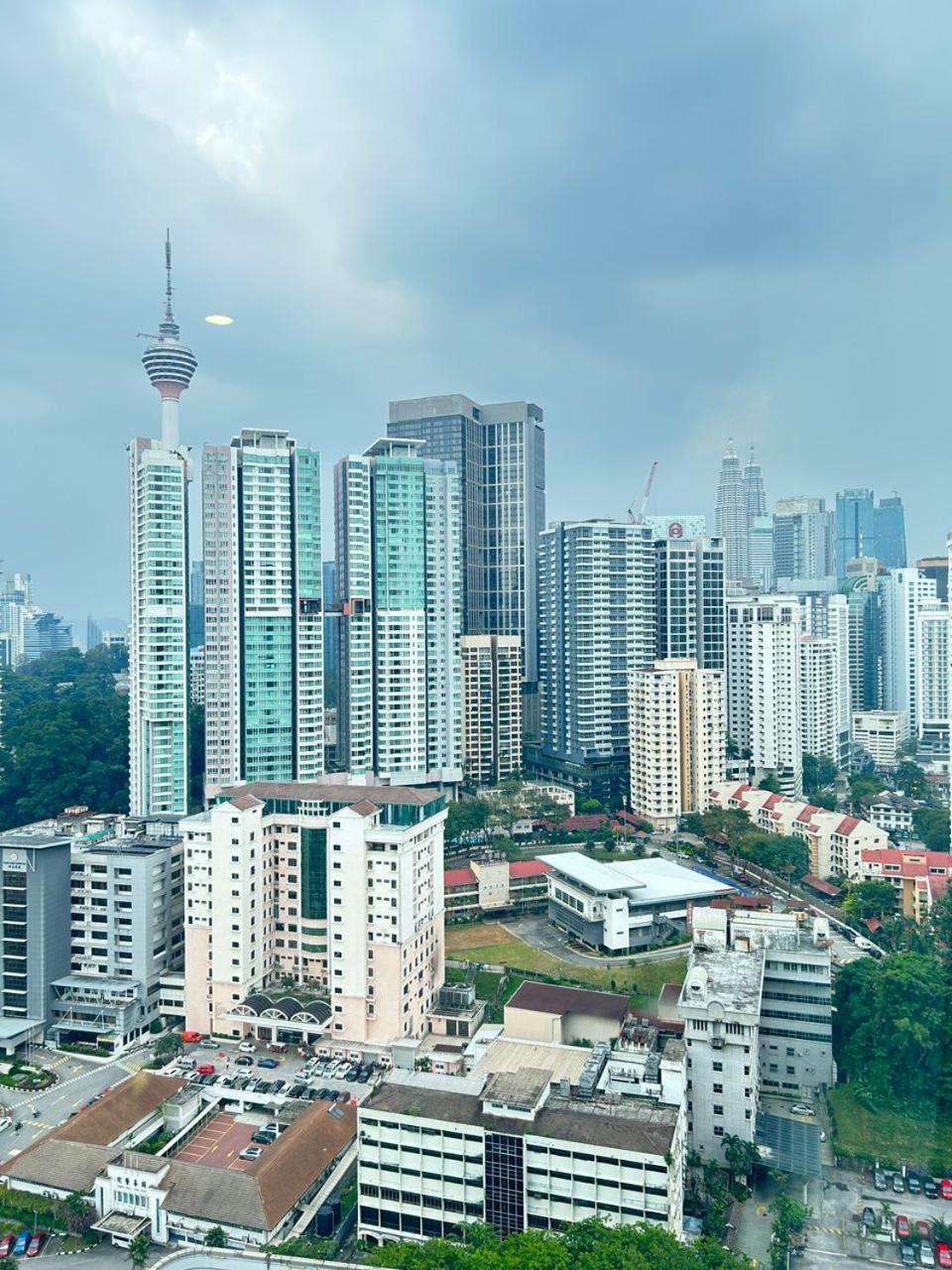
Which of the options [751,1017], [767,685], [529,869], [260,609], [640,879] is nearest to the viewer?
[751,1017]

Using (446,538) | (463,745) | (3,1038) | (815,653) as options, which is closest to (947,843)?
(815,653)

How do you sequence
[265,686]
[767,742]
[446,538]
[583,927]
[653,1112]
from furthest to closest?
[767,742] < [446,538] < [265,686] < [583,927] < [653,1112]

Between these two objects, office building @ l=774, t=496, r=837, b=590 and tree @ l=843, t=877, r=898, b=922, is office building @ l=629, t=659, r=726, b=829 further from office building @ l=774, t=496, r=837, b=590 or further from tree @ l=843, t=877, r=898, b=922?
tree @ l=843, t=877, r=898, b=922

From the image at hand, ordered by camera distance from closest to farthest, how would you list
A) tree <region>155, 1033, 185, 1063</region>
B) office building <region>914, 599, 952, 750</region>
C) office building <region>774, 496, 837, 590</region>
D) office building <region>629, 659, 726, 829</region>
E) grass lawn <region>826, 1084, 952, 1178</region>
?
1. grass lawn <region>826, 1084, 952, 1178</region>
2. tree <region>155, 1033, 185, 1063</region>
3. office building <region>629, 659, 726, 829</region>
4. office building <region>774, 496, 837, 590</region>
5. office building <region>914, 599, 952, 750</region>

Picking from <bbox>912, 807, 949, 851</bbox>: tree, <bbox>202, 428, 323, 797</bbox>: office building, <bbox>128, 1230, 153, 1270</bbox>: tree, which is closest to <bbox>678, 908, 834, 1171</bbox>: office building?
<bbox>128, 1230, 153, 1270</bbox>: tree

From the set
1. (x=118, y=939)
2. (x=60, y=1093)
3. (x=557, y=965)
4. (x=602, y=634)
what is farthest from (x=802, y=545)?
(x=60, y=1093)

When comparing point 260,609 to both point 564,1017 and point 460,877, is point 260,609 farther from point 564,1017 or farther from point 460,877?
point 564,1017

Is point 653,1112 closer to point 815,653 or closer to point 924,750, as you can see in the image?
point 815,653

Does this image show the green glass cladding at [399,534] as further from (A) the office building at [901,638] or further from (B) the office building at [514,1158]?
(A) the office building at [901,638]
